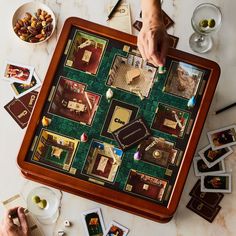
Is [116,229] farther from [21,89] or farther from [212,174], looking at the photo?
[21,89]

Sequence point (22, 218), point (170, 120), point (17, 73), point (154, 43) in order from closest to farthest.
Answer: point (154, 43) < point (170, 120) < point (22, 218) < point (17, 73)

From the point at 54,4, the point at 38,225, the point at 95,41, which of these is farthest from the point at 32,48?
the point at 38,225

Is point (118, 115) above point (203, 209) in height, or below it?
above

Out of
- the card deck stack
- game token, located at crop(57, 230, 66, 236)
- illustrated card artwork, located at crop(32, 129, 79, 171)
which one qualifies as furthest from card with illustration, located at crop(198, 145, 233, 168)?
game token, located at crop(57, 230, 66, 236)

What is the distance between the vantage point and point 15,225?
7.59 feet

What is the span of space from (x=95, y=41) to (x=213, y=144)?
72 centimetres

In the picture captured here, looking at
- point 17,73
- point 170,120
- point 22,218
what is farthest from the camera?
point 17,73

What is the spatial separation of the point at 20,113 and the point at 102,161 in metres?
0.53

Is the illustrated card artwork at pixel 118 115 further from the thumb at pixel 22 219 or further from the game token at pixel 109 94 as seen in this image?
the thumb at pixel 22 219

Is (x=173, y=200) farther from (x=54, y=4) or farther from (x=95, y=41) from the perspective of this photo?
(x=54, y=4)

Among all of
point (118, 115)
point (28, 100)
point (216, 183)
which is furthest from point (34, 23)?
point (216, 183)

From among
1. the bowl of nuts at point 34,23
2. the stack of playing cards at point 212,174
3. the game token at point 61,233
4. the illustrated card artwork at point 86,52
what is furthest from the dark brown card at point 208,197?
the bowl of nuts at point 34,23

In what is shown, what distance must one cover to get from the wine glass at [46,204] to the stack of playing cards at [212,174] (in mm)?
614

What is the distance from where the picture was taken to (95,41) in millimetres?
2139
